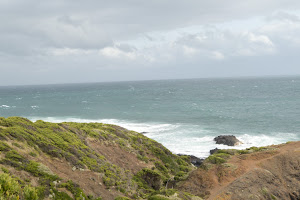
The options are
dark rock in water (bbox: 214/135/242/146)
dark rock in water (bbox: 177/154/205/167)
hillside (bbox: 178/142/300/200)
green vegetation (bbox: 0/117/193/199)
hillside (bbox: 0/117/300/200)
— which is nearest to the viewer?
green vegetation (bbox: 0/117/193/199)

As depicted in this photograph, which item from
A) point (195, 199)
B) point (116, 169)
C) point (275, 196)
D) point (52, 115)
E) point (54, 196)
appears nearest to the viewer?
point (54, 196)

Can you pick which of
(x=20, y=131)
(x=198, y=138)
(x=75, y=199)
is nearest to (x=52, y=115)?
(x=198, y=138)

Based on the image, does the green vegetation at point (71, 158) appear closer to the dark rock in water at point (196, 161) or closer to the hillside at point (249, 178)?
the hillside at point (249, 178)

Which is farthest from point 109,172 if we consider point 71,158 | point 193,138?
point 193,138

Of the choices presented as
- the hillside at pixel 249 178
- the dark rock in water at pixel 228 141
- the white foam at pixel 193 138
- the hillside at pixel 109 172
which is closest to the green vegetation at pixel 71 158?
the hillside at pixel 109 172

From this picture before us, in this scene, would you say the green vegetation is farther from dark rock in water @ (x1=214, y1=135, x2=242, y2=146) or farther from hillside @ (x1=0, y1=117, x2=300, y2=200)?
dark rock in water @ (x1=214, y1=135, x2=242, y2=146)

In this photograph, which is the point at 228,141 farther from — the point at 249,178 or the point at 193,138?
the point at 249,178

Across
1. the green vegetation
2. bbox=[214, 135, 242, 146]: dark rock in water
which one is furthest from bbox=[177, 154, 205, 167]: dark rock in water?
bbox=[214, 135, 242, 146]: dark rock in water

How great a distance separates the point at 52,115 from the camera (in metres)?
86.3

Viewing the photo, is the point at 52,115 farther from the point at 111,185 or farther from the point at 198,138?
the point at 111,185

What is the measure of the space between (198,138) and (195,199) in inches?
1535

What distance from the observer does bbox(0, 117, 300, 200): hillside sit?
555 inches

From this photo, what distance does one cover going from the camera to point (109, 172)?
66.0 ft

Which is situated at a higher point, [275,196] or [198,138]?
[275,196]
